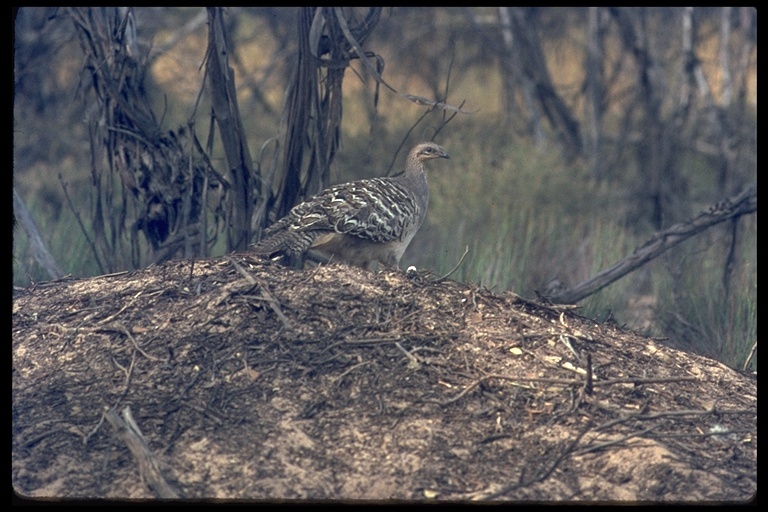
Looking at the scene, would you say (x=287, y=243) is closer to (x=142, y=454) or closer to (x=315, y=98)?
(x=315, y=98)

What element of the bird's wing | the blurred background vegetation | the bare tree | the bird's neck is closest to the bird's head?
the bird's neck

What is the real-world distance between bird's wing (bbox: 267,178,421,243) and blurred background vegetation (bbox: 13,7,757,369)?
497mm

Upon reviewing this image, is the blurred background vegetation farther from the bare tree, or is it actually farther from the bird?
the bird

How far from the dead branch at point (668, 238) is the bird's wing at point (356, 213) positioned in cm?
137

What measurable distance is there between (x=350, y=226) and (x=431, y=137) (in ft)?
10.4

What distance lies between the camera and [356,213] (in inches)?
276

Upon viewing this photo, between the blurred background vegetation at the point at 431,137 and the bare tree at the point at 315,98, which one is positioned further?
the blurred background vegetation at the point at 431,137

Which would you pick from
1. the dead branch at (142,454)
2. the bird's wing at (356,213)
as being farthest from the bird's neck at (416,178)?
the dead branch at (142,454)

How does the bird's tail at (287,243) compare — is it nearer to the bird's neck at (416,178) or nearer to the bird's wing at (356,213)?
the bird's wing at (356,213)

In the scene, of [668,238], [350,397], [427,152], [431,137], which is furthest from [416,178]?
[350,397]

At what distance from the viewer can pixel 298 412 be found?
493 centimetres

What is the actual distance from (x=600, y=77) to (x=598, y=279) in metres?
8.56

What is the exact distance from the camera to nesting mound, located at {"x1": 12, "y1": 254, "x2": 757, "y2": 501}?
4586mm

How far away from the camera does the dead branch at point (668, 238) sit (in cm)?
760
